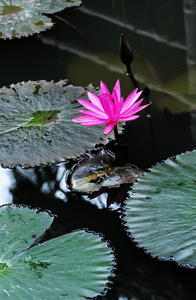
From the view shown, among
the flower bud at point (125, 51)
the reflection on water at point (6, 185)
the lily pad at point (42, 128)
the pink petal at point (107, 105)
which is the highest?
the flower bud at point (125, 51)

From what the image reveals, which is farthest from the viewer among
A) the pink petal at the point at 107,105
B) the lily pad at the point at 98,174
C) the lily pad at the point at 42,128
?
the lily pad at the point at 42,128

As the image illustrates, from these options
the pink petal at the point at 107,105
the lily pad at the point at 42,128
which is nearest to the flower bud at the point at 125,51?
the lily pad at the point at 42,128

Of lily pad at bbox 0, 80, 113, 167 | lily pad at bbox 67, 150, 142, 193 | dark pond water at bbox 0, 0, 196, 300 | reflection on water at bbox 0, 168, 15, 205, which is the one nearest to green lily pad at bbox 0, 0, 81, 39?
dark pond water at bbox 0, 0, 196, 300

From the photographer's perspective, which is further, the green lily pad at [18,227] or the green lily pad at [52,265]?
the green lily pad at [18,227]

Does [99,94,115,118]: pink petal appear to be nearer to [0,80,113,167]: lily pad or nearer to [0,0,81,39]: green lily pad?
[0,80,113,167]: lily pad

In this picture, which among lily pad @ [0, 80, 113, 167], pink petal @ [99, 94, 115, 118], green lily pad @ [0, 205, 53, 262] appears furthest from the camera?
lily pad @ [0, 80, 113, 167]

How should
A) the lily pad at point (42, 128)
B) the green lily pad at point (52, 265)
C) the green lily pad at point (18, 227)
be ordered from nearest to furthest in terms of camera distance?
1. the green lily pad at point (52, 265)
2. the green lily pad at point (18, 227)
3. the lily pad at point (42, 128)

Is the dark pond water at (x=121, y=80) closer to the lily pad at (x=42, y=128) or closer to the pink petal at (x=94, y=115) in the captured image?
the lily pad at (x=42, y=128)
